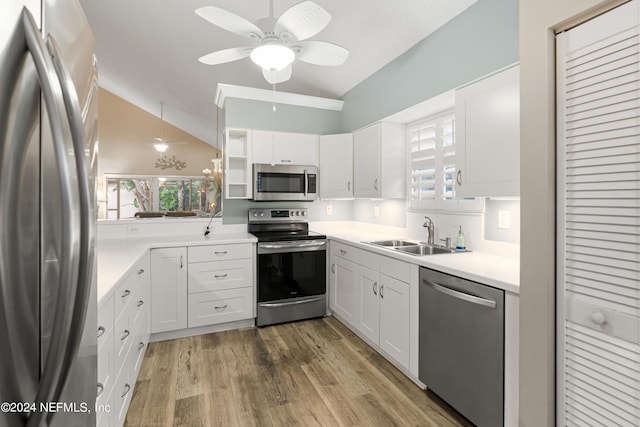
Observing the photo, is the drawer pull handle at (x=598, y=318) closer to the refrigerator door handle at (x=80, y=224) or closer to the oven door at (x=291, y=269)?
the refrigerator door handle at (x=80, y=224)

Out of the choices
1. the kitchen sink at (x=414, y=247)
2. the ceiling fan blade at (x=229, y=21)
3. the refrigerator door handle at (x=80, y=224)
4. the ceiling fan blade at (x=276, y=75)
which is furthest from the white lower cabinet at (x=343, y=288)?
the refrigerator door handle at (x=80, y=224)

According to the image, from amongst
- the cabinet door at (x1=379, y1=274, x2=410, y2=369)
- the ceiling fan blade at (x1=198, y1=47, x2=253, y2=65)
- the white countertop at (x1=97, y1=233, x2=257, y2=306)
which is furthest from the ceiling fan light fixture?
the cabinet door at (x1=379, y1=274, x2=410, y2=369)

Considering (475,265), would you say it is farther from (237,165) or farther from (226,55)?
(237,165)

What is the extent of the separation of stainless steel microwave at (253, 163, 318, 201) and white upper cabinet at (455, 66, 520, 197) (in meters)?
1.79

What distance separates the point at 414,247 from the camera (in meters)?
2.75

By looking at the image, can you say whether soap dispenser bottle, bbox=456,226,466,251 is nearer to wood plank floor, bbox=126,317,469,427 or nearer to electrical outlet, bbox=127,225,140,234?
wood plank floor, bbox=126,317,469,427

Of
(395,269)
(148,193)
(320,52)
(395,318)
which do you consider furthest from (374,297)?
(148,193)

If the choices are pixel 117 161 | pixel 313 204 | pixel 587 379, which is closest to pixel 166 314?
pixel 313 204

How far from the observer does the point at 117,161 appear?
6.25 m

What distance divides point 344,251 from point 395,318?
897mm

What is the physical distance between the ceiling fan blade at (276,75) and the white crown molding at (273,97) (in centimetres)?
97

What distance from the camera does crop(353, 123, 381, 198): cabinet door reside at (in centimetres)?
307

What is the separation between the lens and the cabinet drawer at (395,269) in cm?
218

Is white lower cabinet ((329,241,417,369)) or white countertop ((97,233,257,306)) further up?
white countertop ((97,233,257,306))
